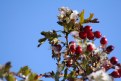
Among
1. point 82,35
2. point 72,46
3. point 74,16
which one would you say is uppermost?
point 74,16

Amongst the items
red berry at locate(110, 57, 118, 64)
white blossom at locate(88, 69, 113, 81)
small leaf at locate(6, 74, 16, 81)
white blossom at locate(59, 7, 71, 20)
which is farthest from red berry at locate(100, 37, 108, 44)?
small leaf at locate(6, 74, 16, 81)

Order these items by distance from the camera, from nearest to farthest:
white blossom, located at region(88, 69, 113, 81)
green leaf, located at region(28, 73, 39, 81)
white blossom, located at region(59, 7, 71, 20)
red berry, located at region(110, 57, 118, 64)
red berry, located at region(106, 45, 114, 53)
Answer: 1. white blossom, located at region(88, 69, 113, 81)
2. green leaf, located at region(28, 73, 39, 81)
3. red berry, located at region(110, 57, 118, 64)
4. red berry, located at region(106, 45, 114, 53)
5. white blossom, located at region(59, 7, 71, 20)

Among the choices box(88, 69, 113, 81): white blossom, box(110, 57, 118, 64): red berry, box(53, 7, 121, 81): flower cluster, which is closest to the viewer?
box(88, 69, 113, 81): white blossom

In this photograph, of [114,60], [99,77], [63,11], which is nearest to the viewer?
[99,77]

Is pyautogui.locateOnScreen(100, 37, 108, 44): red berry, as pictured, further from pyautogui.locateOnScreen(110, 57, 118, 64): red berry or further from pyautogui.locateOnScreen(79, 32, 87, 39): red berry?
pyautogui.locateOnScreen(110, 57, 118, 64): red berry

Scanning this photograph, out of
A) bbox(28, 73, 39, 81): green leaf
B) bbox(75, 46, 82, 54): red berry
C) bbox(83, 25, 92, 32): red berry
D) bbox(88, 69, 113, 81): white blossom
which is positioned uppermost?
bbox(83, 25, 92, 32): red berry

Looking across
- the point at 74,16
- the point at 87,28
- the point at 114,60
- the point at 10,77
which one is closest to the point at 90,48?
the point at 114,60

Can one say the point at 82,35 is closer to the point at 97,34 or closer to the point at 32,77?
the point at 97,34

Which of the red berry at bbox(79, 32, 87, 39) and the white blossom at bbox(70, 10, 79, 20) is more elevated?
the white blossom at bbox(70, 10, 79, 20)

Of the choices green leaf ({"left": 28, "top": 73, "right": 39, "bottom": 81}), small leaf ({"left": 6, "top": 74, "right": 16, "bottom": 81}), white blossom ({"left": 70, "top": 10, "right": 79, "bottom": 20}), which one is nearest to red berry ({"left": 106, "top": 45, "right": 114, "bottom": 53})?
white blossom ({"left": 70, "top": 10, "right": 79, "bottom": 20})

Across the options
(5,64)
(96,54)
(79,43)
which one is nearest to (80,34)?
(79,43)

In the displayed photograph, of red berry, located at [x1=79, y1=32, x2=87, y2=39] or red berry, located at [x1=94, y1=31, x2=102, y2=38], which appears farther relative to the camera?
red berry, located at [x1=94, y1=31, x2=102, y2=38]

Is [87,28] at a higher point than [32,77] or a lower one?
higher

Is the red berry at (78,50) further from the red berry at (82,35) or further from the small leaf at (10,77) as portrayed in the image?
the small leaf at (10,77)
